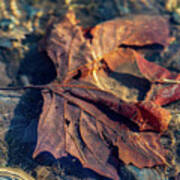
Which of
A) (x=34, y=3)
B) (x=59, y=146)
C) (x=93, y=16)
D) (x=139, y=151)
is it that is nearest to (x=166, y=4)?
(x=93, y=16)

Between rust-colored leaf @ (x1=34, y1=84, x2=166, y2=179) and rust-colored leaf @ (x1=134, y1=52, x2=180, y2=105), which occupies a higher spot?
rust-colored leaf @ (x1=134, y1=52, x2=180, y2=105)

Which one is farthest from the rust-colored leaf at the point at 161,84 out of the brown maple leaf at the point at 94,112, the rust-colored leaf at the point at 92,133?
the rust-colored leaf at the point at 92,133

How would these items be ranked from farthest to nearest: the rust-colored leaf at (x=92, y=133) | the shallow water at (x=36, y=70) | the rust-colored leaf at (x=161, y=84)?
the rust-colored leaf at (x=161, y=84) < the shallow water at (x=36, y=70) < the rust-colored leaf at (x=92, y=133)

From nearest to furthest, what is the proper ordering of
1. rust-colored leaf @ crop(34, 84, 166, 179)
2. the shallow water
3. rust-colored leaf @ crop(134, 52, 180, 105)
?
rust-colored leaf @ crop(34, 84, 166, 179), the shallow water, rust-colored leaf @ crop(134, 52, 180, 105)

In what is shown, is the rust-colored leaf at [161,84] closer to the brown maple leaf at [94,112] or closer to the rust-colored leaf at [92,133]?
the brown maple leaf at [94,112]

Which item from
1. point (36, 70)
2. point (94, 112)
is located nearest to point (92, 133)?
point (94, 112)

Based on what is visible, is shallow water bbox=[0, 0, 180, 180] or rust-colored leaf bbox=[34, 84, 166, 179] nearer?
rust-colored leaf bbox=[34, 84, 166, 179]

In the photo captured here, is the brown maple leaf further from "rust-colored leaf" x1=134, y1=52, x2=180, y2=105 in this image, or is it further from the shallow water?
the shallow water

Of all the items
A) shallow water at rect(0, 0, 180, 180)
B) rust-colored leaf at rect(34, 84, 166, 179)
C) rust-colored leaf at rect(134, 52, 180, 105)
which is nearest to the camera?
rust-colored leaf at rect(34, 84, 166, 179)

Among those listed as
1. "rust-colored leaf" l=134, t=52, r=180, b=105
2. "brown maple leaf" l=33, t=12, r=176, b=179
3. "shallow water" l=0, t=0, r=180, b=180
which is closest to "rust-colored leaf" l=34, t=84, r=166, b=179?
"brown maple leaf" l=33, t=12, r=176, b=179

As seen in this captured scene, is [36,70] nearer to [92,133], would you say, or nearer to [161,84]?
[92,133]
